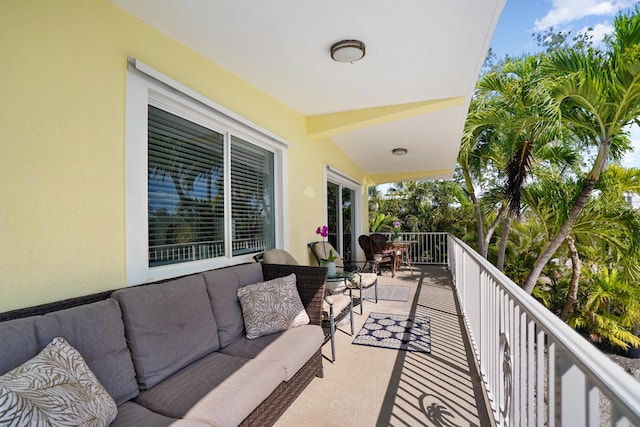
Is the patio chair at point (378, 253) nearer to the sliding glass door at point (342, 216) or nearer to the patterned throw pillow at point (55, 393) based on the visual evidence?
the sliding glass door at point (342, 216)

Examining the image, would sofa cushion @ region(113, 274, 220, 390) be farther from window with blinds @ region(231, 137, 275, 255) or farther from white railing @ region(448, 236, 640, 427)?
white railing @ region(448, 236, 640, 427)

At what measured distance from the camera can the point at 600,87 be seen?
381cm

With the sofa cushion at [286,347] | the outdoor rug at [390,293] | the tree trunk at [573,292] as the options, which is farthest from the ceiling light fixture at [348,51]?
the tree trunk at [573,292]

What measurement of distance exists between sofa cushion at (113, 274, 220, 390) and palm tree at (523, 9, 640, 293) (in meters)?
4.71

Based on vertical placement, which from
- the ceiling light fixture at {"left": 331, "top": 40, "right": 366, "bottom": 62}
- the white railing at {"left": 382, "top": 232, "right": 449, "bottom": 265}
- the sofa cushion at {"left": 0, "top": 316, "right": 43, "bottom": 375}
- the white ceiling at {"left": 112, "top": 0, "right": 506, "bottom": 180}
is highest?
the white ceiling at {"left": 112, "top": 0, "right": 506, "bottom": 180}

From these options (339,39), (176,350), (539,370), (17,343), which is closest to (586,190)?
(339,39)

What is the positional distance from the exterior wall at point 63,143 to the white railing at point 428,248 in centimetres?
812

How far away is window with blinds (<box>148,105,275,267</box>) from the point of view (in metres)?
2.35

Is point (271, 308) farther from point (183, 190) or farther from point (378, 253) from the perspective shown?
point (378, 253)

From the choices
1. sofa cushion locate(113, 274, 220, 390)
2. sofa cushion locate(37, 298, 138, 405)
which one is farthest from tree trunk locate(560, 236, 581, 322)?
sofa cushion locate(37, 298, 138, 405)

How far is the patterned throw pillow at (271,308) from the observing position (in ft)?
7.64

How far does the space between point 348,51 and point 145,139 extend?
1.67 meters

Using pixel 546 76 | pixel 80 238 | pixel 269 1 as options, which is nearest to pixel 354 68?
pixel 269 1

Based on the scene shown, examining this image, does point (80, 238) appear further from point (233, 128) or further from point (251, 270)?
point (233, 128)
